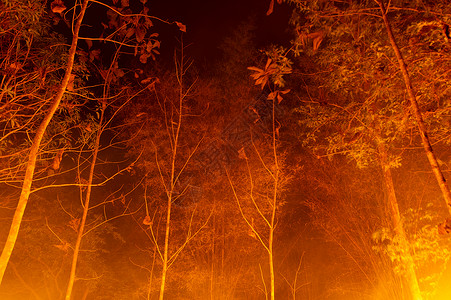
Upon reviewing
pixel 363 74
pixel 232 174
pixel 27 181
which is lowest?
pixel 232 174

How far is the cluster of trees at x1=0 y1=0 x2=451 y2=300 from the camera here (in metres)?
4.48

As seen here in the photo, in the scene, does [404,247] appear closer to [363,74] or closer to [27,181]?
[363,74]

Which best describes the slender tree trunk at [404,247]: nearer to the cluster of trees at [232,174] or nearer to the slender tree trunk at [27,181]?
the cluster of trees at [232,174]

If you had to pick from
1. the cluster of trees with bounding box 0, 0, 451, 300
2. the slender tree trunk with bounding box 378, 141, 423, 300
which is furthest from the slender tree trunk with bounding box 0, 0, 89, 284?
the slender tree trunk with bounding box 378, 141, 423, 300

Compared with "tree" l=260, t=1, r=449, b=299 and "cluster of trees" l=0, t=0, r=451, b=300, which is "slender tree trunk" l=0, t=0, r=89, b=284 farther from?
"tree" l=260, t=1, r=449, b=299

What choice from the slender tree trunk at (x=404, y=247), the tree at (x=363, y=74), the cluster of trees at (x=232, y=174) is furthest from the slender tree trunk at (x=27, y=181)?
the slender tree trunk at (x=404, y=247)

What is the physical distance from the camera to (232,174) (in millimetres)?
8445

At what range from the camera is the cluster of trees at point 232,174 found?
448cm

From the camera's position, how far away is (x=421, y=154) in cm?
694

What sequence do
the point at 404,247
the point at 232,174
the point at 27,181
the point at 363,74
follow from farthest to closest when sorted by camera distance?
the point at 232,174 < the point at 404,247 < the point at 363,74 < the point at 27,181

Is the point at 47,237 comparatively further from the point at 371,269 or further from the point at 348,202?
the point at 371,269

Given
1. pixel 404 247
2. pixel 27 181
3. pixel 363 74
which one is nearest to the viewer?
pixel 27 181

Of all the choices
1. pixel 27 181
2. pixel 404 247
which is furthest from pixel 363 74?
pixel 27 181

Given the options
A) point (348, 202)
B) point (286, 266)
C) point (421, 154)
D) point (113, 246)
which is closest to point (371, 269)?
point (348, 202)
